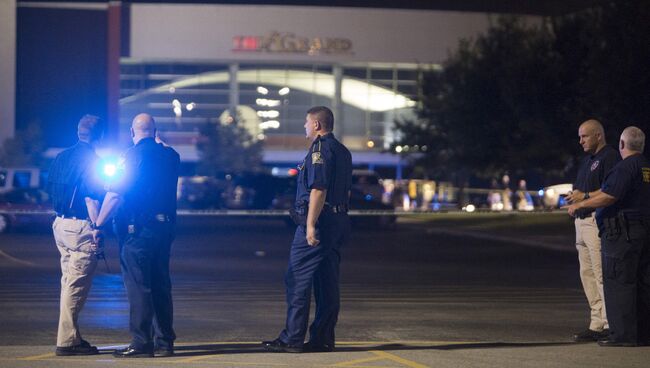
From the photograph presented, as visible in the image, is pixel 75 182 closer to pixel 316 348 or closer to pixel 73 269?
pixel 73 269

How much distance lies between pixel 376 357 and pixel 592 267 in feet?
7.55

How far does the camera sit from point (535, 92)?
36.4 meters

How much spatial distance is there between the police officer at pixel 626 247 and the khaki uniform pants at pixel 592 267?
453 millimetres

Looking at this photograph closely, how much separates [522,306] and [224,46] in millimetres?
65126

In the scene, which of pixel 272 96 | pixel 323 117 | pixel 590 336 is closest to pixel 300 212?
pixel 323 117

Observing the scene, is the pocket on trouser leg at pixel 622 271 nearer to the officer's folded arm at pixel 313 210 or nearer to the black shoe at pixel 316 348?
the black shoe at pixel 316 348

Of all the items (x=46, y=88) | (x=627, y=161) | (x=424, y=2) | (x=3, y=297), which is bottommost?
(x=3, y=297)

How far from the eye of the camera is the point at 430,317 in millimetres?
12320

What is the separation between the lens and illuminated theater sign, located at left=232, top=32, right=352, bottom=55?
77.4m

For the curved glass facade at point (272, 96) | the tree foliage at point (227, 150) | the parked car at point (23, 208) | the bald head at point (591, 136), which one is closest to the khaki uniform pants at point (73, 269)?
the bald head at point (591, 136)

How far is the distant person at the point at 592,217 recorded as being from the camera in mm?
10086

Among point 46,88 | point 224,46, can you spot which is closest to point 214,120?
point 224,46

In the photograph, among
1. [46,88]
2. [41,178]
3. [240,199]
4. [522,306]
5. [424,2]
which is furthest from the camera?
[424,2]

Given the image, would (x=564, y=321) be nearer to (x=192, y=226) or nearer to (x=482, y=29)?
(x=192, y=226)
